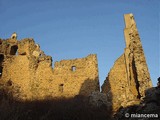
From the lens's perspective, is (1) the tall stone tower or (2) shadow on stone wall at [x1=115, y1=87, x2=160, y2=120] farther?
(1) the tall stone tower

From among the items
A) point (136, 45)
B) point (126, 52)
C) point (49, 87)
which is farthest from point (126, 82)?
point (49, 87)

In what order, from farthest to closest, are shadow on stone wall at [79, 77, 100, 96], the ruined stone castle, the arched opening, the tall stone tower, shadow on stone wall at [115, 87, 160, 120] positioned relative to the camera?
the arched opening < the ruined stone castle < shadow on stone wall at [79, 77, 100, 96] < the tall stone tower < shadow on stone wall at [115, 87, 160, 120]

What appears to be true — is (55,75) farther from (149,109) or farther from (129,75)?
(149,109)

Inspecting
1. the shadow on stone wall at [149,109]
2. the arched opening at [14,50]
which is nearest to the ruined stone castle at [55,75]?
the arched opening at [14,50]

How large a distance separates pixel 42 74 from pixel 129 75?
27.9 feet

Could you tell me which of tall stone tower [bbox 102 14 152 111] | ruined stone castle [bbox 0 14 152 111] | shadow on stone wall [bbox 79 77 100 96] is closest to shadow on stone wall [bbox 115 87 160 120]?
tall stone tower [bbox 102 14 152 111]

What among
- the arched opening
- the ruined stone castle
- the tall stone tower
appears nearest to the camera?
the tall stone tower

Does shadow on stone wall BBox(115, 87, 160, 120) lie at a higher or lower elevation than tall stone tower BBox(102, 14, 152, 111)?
lower

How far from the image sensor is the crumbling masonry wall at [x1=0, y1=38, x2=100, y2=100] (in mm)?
18656

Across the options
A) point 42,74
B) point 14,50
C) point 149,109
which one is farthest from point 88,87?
point 149,109

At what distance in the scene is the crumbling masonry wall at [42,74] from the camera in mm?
18656

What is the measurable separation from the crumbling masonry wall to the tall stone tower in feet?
6.62

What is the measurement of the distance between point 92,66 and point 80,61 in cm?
138

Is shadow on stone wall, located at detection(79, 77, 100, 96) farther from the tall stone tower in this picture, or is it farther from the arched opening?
the arched opening
